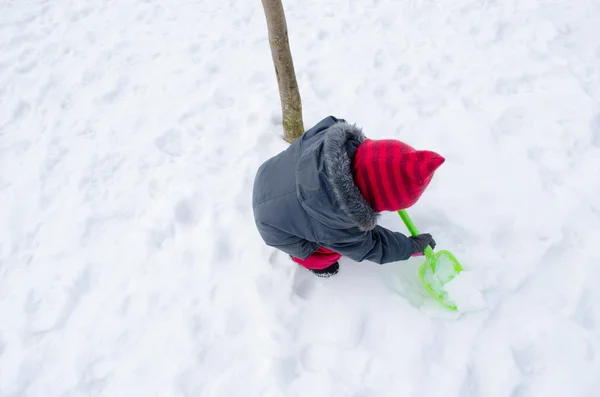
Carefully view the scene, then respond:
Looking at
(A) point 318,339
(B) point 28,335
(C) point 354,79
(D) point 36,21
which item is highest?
(D) point 36,21

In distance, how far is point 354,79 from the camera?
118 inches

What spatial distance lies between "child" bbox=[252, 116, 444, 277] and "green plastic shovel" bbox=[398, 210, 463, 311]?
6.2 inches

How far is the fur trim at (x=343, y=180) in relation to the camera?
142cm

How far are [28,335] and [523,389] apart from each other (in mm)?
2434

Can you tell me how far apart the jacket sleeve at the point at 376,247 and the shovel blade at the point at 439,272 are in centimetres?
19

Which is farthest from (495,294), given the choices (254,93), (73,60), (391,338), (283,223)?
(73,60)

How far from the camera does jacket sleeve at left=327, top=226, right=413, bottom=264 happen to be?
66.3 inches

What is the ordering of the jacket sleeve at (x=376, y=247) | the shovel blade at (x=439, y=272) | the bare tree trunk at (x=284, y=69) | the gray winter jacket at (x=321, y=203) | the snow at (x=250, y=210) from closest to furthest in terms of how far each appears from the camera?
the gray winter jacket at (x=321, y=203) < the jacket sleeve at (x=376, y=247) < the snow at (x=250, y=210) < the shovel blade at (x=439, y=272) < the bare tree trunk at (x=284, y=69)

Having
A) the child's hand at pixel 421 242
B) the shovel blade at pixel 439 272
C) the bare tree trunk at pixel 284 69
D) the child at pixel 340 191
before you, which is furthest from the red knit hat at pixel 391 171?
the bare tree trunk at pixel 284 69

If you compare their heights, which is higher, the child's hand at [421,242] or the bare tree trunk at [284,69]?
the bare tree trunk at [284,69]

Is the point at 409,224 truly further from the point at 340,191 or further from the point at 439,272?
the point at 340,191

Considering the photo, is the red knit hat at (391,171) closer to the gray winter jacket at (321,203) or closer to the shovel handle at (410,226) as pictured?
the gray winter jacket at (321,203)

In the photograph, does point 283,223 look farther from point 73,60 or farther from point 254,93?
point 73,60

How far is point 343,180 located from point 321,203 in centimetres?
14
